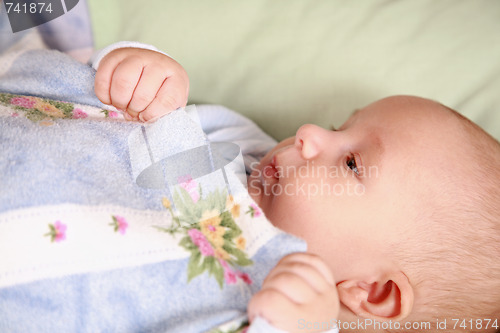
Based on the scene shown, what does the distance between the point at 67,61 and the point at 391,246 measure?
687 millimetres

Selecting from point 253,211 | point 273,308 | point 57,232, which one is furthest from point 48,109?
point 273,308

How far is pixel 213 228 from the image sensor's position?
647 millimetres

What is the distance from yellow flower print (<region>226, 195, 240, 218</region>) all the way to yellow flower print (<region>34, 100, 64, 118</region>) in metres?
0.34

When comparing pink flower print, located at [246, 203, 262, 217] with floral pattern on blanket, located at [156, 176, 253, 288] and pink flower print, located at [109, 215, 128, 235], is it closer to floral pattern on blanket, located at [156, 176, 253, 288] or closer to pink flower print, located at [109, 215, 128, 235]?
floral pattern on blanket, located at [156, 176, 253, 288]

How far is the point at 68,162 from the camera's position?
0.63 meters

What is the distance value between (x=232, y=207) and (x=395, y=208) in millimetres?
275

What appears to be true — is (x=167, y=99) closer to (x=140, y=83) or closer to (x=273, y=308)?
(x=140, y=83)

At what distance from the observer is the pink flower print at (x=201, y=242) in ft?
2.01

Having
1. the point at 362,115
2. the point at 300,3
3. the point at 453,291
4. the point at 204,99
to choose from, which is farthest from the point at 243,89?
the point at 453,291

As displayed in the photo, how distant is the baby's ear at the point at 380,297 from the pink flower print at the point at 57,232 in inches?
17.8

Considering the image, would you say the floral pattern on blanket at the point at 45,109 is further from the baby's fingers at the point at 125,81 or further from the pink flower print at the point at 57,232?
the pink flower print at the point at 57,232

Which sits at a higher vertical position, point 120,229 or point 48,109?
point 48,109

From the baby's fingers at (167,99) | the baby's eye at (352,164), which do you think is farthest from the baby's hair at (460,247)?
the baby's fingers at (167,99)

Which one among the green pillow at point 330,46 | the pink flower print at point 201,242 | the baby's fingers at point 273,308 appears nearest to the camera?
the baby's fingers at point 273,308
